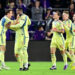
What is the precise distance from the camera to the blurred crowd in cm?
2039

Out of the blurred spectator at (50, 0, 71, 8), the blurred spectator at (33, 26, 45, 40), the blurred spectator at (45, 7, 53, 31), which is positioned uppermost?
the blurred spectator at (50, 0, 71, 8)

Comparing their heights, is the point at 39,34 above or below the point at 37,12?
below

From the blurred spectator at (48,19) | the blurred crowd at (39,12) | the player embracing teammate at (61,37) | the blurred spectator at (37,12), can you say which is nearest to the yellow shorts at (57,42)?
the player embracing teammate at (61,37)

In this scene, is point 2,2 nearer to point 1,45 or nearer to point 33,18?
point 33,18

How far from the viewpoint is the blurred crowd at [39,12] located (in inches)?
803

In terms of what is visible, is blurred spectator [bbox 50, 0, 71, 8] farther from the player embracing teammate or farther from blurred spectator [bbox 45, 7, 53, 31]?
the player embracing teammate

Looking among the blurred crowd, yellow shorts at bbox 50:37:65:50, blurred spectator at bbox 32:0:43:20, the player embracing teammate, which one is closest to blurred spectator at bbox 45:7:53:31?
the blurred crowd

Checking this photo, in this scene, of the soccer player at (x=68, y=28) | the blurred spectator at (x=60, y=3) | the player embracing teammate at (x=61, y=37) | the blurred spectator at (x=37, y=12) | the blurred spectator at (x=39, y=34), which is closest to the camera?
the player embracing teammate at (x=61, y=37)

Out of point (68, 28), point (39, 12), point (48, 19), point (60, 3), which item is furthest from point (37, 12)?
point (68, 28)

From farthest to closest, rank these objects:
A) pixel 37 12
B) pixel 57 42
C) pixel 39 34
Result: pixel 37 12, pixel 39 34, pixel 57 42

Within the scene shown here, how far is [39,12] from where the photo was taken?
20.8m

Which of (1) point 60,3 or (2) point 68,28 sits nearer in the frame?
(2) point 68,28

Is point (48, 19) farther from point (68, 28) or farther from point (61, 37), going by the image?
point (61, 37)

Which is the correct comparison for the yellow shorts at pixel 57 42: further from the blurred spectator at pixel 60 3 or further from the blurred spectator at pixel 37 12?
the blurred spectator at pixel 60 3
